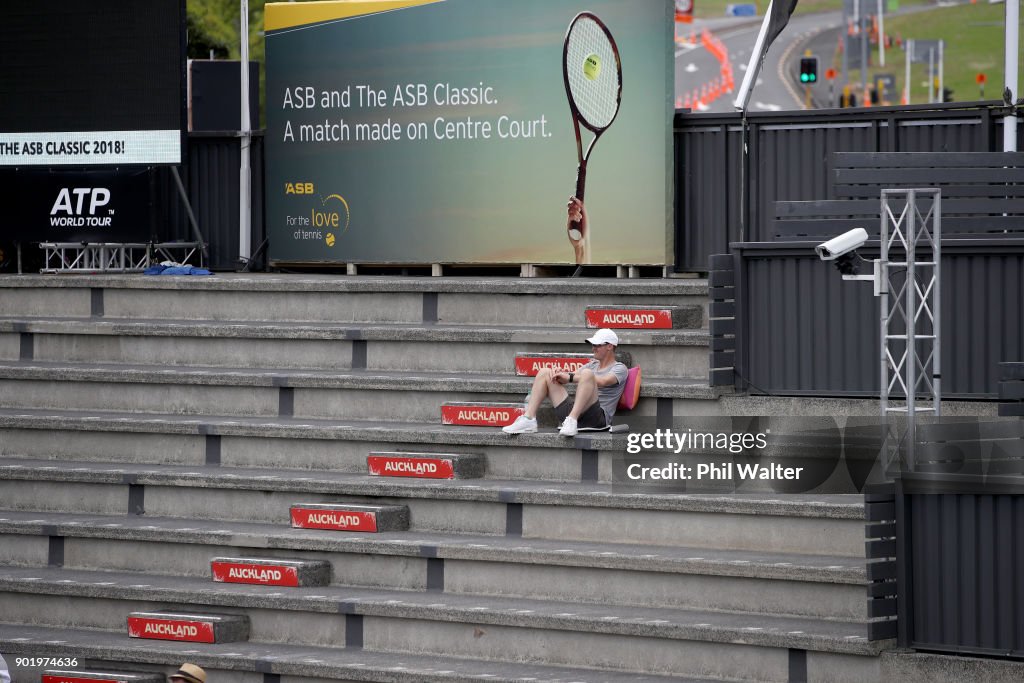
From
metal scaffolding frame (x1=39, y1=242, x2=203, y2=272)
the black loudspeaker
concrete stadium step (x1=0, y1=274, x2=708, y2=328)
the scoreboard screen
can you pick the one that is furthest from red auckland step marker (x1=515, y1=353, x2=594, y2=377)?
the black loudspeaker

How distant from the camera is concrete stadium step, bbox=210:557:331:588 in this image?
12.8 meters

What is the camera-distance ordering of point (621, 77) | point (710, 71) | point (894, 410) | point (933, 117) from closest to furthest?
1. point (894, 410)
2. point (933, 117)
3. point (621, 77)
4. point (710, 71)

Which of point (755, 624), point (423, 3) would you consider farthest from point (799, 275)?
point (423, 3)

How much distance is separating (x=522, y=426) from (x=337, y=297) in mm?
3105

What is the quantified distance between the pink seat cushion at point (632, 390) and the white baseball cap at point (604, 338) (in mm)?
302

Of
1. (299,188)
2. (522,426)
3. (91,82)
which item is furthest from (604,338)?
(91,82)

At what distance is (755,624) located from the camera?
1123cm

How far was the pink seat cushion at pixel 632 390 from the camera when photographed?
1301 cm

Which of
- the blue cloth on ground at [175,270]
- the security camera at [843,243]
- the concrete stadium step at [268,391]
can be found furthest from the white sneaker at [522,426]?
the blue cloth on ground at [175,270]

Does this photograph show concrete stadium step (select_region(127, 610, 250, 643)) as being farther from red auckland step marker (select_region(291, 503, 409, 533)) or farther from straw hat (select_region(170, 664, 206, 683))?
straw hat (select_region(170, 664, 206, 683))

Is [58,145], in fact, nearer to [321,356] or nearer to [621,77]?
[321,356]

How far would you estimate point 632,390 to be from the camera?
13.0 meters

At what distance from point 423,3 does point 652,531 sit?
22.4 feet

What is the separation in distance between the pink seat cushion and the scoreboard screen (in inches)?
246
